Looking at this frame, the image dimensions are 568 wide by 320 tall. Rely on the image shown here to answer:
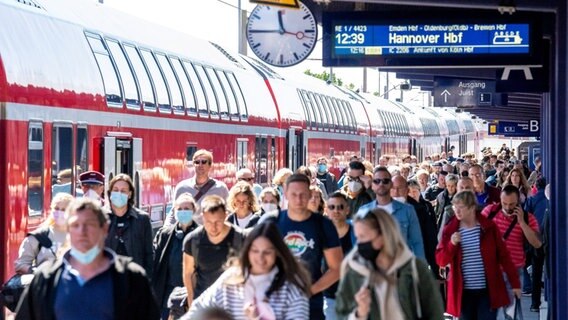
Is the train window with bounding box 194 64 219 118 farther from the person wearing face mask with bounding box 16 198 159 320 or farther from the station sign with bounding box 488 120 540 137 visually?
the station sign with bounding box 488 120 540 137

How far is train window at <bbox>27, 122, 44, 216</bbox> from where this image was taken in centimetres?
1305

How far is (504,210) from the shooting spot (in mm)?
14117

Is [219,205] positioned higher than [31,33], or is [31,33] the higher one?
[31,33]

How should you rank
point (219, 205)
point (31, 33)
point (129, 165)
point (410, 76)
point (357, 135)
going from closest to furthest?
point (219, 205), point (31, 33), point (129, 165), point (410, 76), point (357, 135)

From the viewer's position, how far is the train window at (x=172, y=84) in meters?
19.3

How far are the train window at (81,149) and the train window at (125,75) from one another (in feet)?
6.32

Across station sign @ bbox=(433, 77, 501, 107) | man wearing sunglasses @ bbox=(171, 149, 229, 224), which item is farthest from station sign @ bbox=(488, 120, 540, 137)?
man wearing sunglasses @ bbox=(171, 149, 229, 224)

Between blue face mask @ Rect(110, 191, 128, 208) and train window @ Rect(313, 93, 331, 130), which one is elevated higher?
train window @ Rect(313, 93, 331, 130)

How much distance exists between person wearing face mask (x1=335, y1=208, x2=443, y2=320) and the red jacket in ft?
12.9

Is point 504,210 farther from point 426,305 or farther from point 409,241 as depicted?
point 426,305

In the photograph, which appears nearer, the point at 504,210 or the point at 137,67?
the point at 504,210

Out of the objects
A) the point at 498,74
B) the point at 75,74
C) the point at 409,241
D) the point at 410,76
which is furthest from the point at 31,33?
Answer: the point at 410,76

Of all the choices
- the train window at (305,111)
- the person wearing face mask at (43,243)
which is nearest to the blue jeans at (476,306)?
the person wearing face mask at (43,243)

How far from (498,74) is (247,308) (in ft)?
56.9
